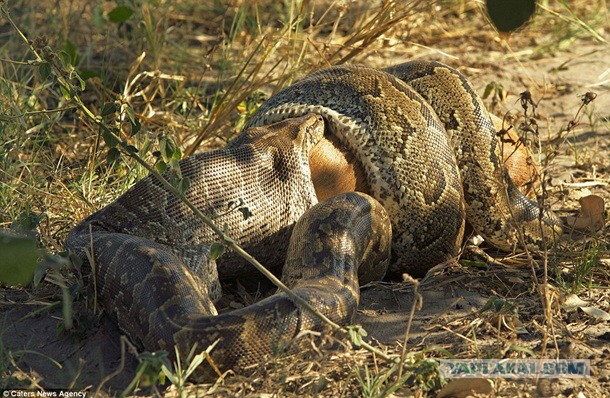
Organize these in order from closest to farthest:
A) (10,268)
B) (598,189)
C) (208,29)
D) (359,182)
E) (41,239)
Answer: (10,268), (41,239), (359,182), (598,189), (208,29)

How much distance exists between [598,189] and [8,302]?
→ 14.5 ft

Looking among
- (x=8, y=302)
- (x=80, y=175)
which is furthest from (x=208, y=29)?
(x=8, y=302)

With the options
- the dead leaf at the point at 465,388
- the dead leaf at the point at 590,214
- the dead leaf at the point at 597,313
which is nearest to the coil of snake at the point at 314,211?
the dead leaf at the point at 590,214

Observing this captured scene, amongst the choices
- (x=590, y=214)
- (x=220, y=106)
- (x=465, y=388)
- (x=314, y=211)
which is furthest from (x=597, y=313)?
(x=220, y=106)

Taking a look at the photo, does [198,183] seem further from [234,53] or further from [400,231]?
[234,53]

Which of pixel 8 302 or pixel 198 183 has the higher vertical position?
pixel 198 183

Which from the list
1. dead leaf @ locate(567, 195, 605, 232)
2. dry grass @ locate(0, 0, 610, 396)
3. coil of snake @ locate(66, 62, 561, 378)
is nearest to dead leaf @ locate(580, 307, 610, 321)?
dry grass @ locate(0, 0, 610, 396)

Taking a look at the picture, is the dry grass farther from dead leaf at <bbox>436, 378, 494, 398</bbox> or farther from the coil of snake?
the coil of snake

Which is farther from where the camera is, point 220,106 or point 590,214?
point 220,106

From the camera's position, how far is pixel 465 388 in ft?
10.5

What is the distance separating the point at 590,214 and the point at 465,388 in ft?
8.55

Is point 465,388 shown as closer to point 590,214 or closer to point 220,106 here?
point 590,214

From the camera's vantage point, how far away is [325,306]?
3.58 meters

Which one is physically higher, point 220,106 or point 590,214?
point 220,106
